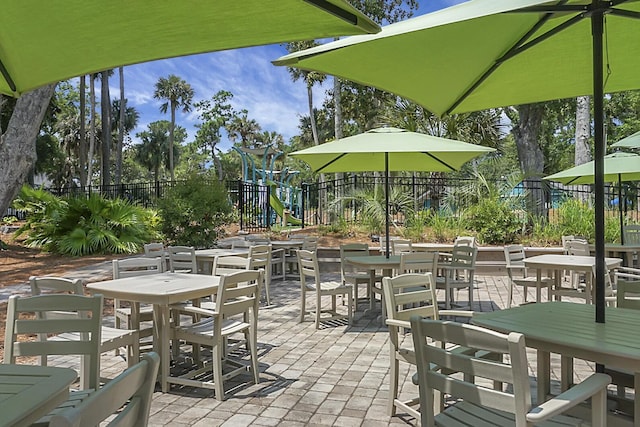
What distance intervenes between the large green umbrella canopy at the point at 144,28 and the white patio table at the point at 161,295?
1.78 m

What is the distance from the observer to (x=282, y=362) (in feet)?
15.2

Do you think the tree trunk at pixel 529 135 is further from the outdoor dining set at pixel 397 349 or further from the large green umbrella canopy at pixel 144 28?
the large green umbrella canopy at pixel 144 28

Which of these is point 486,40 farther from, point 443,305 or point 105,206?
point 105,206

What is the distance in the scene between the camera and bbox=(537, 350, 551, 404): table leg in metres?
2.71

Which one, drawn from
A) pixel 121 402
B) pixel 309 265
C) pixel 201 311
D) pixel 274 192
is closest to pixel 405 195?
pixel 274 192

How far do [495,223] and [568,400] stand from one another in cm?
992

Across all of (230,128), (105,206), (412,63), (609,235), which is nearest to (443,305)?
(412,63)

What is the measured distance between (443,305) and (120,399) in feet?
20.8

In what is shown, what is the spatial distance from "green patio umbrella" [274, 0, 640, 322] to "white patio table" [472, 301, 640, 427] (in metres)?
0.19

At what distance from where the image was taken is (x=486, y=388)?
203 cm

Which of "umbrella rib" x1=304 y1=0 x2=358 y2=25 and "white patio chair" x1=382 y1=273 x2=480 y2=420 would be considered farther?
"white patio chair" x1=382 y1=273 x2=480 y2=420

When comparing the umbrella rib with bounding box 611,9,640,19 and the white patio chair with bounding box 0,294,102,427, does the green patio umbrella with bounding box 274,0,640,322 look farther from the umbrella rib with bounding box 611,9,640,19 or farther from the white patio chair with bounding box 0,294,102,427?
the white patio chair with bounding box 0,294,102,427

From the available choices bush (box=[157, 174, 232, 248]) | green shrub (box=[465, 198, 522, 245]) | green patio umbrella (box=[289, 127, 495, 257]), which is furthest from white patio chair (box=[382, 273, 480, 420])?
green shrub (box=[465, 198, 522, 245])

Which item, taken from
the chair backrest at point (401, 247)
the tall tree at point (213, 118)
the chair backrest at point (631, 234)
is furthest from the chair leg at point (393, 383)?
the tall tree at point (213, 118)
